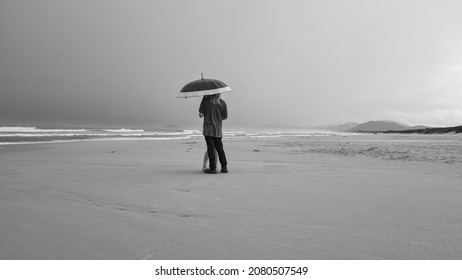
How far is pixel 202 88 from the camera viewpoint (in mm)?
5625

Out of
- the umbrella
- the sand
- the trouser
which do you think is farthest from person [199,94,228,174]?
the sand

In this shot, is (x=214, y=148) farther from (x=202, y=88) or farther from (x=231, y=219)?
(x=231, y=219)

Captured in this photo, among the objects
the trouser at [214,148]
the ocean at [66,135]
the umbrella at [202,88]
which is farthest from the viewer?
the ocean at [66,135]

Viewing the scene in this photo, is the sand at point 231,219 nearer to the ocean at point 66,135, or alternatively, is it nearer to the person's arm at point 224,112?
the person's arm at point 224,112

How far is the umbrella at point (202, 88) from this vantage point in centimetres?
554

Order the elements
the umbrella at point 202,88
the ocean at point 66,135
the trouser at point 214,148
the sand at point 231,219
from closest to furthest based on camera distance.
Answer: the sand at point 231,219
the umbrella at point 202,88
the trouser at point 214,148
the ocean at point 66,135

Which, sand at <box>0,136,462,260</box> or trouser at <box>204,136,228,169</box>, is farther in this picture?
trouser at <box>204,136,228,169</box>

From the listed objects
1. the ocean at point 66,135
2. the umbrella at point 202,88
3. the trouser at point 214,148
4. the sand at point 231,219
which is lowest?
the sand at point 231,219

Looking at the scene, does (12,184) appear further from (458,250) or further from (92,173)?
(458,250)

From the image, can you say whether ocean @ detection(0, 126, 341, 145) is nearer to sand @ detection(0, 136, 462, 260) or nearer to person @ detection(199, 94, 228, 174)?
person @ detection(199, 94, 228, 174)

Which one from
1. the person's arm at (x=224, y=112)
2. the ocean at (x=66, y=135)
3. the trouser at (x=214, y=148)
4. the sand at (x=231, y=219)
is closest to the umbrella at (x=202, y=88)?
the person's arm at (x=224, y=112)

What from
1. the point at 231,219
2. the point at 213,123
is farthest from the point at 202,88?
the point at 231,219

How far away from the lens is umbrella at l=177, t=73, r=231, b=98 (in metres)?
5.54
